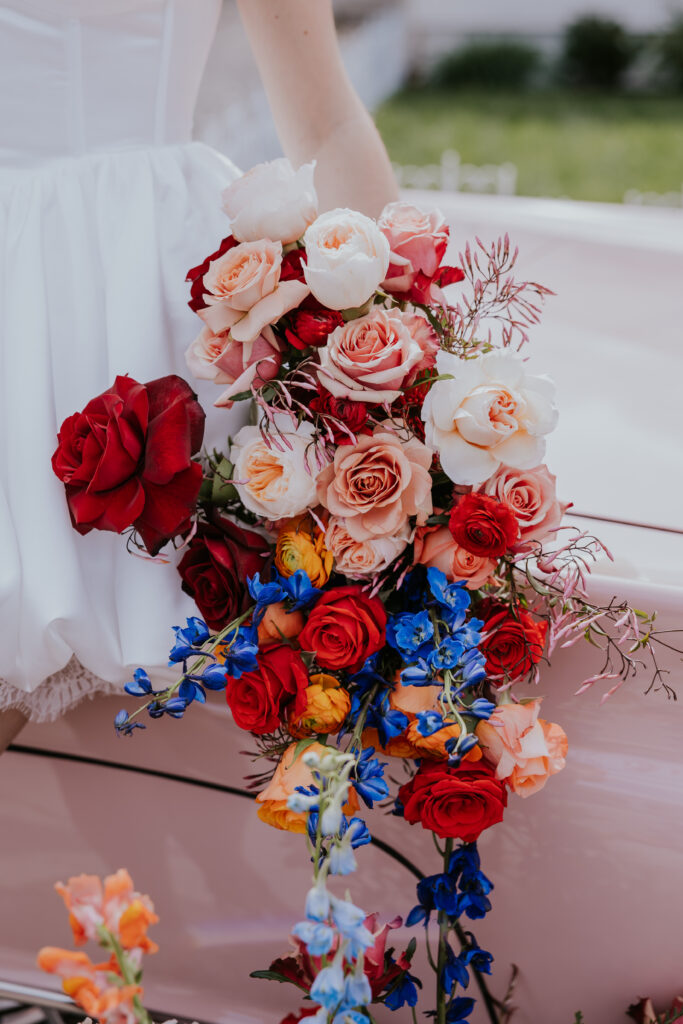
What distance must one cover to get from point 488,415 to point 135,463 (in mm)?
277

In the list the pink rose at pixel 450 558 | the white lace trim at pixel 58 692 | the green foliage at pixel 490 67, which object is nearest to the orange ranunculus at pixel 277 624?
the pink rose at pixel 450 558

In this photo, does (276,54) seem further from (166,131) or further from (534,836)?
(534,836)

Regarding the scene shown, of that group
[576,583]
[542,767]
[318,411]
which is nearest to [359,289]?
[318,411]

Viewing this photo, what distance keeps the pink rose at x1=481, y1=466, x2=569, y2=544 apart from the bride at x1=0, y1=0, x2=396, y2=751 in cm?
30

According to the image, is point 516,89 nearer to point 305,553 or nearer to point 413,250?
point 413,250

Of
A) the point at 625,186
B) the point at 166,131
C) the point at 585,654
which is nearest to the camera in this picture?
the point at 585,654

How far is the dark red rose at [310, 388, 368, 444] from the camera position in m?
0.79

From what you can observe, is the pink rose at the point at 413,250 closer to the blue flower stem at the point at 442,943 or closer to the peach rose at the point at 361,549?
the peach rose at the point at 361,549

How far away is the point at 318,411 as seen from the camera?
31.5 inches

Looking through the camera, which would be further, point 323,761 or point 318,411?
point 318,411

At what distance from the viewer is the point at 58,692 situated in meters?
0.98

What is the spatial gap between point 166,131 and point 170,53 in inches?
2.8

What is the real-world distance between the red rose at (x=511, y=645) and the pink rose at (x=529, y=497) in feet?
0.22

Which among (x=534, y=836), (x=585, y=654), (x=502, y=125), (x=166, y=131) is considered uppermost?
(x=502, y=125)
